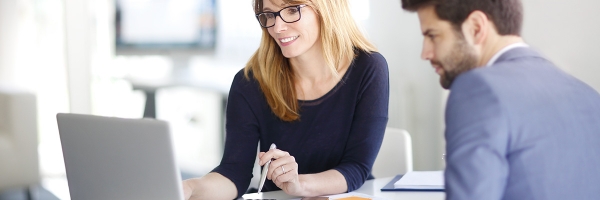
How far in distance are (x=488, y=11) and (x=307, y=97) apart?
1.07 meters

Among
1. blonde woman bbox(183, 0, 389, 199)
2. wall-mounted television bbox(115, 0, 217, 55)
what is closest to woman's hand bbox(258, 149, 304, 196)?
blonde woman bbox(183, 0, 389, 199)

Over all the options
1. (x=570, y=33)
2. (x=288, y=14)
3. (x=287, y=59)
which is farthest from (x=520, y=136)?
(x=570, y=33)

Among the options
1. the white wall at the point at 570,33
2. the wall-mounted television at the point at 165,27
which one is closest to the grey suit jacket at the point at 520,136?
the white wall at the point at 570,33

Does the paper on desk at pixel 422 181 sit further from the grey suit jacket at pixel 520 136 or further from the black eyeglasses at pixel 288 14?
the grey suit jacket at pixel 520 136

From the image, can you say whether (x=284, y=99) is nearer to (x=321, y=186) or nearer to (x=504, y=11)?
(x=321, y=186)

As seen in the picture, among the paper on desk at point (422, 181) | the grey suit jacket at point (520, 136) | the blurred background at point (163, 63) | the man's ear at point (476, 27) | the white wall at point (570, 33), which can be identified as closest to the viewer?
the grey suit jacket at point (520, 136)

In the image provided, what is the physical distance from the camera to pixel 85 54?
360 cm

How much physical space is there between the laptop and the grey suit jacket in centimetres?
63

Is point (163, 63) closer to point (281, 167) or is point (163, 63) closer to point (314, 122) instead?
point (314, 122)

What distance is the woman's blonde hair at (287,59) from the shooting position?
1.90 meters

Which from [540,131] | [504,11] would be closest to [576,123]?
[540,131]

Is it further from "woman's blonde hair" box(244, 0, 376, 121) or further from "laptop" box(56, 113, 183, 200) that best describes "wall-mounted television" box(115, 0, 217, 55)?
"laptop" box(56, 113, 183, 200)

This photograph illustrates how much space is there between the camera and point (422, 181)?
1.77 m

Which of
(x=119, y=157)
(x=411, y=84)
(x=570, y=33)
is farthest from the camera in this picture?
(x=411, y=84)
